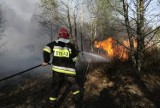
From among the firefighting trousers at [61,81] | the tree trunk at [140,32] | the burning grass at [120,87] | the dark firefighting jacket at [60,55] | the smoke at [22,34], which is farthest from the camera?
the smoke at [22,34]

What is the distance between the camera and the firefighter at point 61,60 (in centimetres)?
647

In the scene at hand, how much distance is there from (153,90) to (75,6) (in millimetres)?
18219

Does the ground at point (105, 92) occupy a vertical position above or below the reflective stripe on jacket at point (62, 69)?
below

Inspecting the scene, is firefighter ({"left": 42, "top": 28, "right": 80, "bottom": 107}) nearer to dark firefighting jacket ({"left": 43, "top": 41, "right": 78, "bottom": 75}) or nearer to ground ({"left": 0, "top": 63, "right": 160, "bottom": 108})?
dark firefighting jacket ({"left": 43, "top": 41, "right": 78, "bottom": 75})

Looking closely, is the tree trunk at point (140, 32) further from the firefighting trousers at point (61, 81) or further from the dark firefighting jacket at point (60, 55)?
the dark firefighting jacket at point (60, 55)

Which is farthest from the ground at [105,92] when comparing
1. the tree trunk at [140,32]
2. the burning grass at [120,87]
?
the tree trunk at [140,32]

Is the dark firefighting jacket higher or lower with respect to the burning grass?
higher

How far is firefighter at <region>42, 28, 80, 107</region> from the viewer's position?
647 cm

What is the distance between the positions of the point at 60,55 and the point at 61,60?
124 mm

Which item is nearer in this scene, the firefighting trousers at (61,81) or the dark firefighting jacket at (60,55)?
the dark firefighting jacket at (60,55)

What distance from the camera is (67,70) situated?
6.60 metres

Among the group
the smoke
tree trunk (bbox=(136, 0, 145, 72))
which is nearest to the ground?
tree trunk (bbox=(136, 0, 145, 72))

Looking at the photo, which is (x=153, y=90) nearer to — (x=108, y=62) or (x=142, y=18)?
(x=108, y=62)

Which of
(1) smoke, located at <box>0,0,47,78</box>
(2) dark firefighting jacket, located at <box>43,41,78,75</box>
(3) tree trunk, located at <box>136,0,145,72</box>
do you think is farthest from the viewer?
(1) smoke, located at <box>0,0,47,78</box>
